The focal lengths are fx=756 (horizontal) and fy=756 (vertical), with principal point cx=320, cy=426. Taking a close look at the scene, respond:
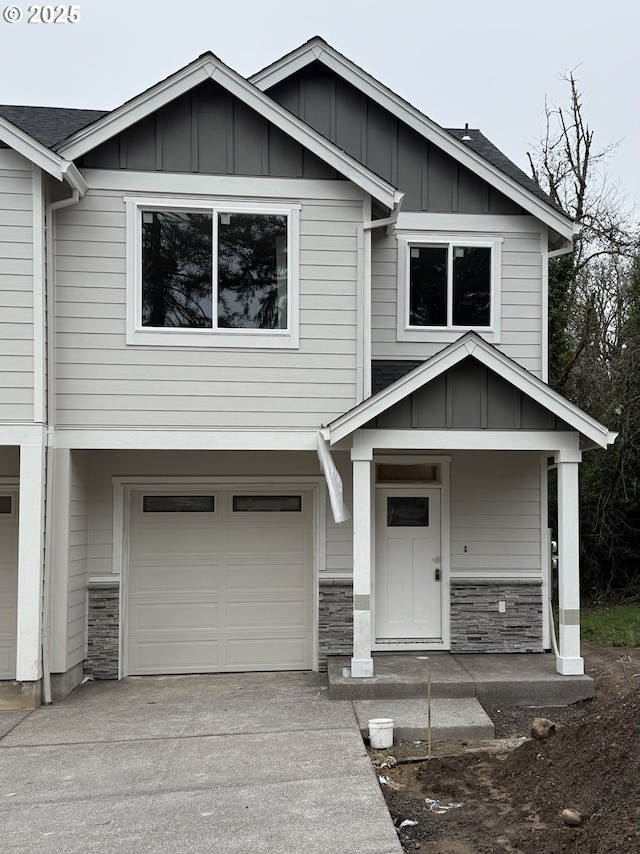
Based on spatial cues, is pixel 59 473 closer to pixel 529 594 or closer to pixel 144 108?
pixel 144 108

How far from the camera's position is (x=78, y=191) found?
774cm

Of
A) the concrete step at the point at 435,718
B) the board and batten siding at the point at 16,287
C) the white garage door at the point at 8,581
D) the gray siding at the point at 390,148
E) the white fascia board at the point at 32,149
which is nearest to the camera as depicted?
the concrete step at the point at 435,718

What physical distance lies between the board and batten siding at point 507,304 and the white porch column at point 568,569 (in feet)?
5.88

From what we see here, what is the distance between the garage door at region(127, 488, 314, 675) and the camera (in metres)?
8.88

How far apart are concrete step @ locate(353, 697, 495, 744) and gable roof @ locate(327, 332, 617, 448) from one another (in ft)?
8.49

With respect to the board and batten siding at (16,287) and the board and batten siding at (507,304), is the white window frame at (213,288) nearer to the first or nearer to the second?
the board and batten siding at (16,287)

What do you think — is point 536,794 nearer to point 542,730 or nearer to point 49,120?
point 542,730

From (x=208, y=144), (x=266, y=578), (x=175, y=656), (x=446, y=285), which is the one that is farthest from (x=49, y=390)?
(x=446, y=285)

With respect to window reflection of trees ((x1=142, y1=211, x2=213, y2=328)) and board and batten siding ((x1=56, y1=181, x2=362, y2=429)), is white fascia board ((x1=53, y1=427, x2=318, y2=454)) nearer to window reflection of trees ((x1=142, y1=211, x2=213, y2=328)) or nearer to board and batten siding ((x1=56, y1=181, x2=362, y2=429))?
board and batten siding ((x1=56, y1=181, x2=362, y2=429))

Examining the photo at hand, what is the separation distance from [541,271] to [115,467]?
569 centimetres

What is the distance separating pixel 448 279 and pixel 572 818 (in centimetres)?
639

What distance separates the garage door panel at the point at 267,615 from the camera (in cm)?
895

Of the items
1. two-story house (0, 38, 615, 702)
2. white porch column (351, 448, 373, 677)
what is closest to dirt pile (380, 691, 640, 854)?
white porch column (351, 448, 373, 677)

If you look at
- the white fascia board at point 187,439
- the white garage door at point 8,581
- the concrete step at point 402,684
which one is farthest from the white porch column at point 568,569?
the white garage door at point 8,581
